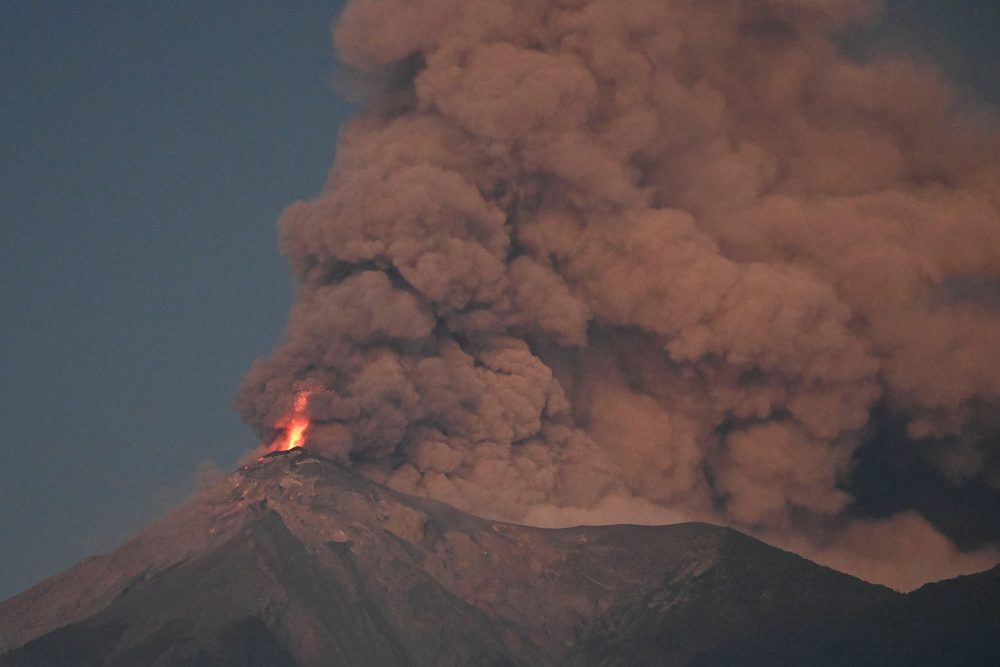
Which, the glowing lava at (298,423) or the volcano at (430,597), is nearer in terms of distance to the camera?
the volcano at (430,597)

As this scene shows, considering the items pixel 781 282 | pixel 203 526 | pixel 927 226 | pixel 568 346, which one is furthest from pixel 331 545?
pixel 927 226

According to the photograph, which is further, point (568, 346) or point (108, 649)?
point (568, 346)

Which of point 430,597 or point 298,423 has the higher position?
point 298,423

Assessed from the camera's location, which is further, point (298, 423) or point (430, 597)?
point (430, 597)

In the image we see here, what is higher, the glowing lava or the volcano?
the glowing lava

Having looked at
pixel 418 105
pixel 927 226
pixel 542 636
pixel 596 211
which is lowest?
pixel 542 636

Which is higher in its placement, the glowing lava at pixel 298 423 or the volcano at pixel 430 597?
the glowing lava at pixel 298 423

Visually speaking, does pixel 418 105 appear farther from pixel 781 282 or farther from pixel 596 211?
pixel 781 282

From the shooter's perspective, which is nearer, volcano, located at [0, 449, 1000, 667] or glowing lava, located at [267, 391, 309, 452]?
volcano, located at [0, 449, 1000, 667]
